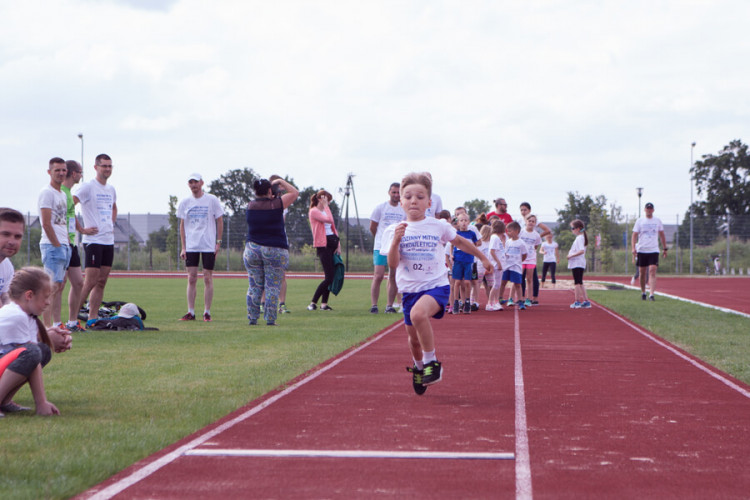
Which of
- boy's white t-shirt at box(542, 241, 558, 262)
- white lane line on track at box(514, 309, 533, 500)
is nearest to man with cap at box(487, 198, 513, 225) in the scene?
boy's white t-shirt at box(542, 241, 558, 262)

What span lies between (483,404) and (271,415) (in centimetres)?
150

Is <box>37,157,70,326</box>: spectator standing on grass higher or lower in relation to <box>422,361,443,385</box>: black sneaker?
higher

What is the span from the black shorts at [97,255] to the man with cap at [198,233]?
4.78 ft

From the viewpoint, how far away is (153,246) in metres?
48.9

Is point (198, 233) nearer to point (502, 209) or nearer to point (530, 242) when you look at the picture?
point (502, 209)

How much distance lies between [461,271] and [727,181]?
60412mm

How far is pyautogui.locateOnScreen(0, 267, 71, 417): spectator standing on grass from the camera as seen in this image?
16.2 ft

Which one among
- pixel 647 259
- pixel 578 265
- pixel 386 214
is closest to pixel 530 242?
pixel 578 265

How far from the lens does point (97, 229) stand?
10523mm

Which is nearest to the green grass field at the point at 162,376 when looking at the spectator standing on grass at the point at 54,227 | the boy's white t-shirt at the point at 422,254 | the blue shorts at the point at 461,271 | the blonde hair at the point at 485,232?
the spectator standing on grass at the point at 54,227

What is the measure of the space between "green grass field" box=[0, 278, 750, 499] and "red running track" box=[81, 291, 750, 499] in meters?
0.21

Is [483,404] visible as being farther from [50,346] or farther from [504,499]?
[50,346]

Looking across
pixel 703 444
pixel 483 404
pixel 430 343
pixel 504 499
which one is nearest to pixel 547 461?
pixel 504 499

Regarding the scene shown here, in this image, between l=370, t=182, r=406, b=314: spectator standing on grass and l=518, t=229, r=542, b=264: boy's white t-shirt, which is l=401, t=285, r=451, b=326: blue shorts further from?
l=518, t=229, r=542, b=264: boy's white t-shirt
